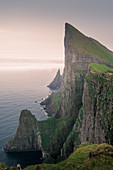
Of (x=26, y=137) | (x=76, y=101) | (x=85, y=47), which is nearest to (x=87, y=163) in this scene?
(x=76, y=101)

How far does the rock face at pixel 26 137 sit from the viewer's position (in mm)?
71750

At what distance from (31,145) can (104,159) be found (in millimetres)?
63335

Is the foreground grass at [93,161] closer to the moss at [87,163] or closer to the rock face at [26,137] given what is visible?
the moss at [87,163]

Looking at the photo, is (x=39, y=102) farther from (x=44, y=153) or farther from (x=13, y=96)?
(x=44, y=153)

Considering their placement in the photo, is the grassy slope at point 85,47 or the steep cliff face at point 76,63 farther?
the grassy slope at point 85,47

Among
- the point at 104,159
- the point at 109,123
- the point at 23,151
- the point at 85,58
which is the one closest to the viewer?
the point at 104,159

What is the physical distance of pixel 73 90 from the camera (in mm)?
79250

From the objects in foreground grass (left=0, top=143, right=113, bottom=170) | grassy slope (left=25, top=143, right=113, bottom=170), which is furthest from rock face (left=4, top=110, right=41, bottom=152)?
grassy slope (left=25, top=143, right=113, bottom=170)

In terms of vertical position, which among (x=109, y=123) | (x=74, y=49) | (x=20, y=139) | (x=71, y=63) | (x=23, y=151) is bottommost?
(x=23, y=151)

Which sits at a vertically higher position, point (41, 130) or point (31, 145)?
point (41, 130)

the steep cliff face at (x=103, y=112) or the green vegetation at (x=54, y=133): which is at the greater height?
the steep cliff face at (x=103, y=112)

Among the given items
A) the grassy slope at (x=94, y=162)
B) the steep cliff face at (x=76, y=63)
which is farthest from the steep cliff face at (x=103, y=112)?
the steep cliff face at (x=76, y=63)

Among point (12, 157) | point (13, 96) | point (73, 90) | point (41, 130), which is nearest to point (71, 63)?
point (73, 90)

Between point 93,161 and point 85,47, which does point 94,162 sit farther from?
point 85,47
